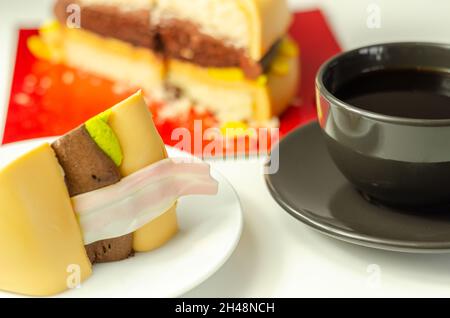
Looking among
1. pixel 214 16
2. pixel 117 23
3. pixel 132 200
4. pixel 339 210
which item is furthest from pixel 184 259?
pixel 117 23

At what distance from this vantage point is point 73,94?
5.85 ft

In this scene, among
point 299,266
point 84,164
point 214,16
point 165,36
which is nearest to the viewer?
point 84,164

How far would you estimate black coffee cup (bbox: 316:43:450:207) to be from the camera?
983 millimetres

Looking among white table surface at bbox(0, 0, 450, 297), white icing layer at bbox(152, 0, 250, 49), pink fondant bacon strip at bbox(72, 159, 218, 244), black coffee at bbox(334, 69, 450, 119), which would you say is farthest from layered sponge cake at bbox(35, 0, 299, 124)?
pink fondant bacon strip at bbox(72, 159, 218, 244)

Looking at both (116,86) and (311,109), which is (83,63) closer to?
(116,86)

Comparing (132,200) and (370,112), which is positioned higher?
(370,112)

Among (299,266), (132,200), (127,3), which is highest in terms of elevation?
(127,3)

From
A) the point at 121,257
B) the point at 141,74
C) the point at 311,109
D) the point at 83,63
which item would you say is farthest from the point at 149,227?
the point at 83,63

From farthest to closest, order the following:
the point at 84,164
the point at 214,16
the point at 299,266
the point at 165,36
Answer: the point at 165,36 < the point at 214,16 < the point at 299,266 < the point at 84,164

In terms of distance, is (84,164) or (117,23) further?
(117,23)

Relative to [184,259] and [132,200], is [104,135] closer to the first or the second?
[132,200]

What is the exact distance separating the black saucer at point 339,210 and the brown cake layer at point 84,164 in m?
0.27

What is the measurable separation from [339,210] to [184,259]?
0.25 metres
